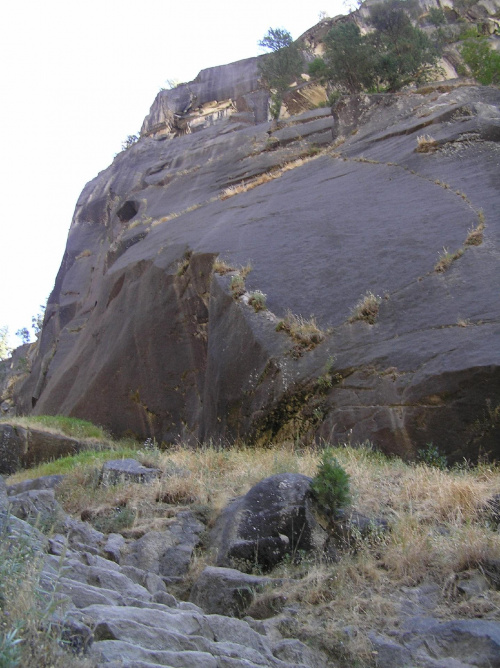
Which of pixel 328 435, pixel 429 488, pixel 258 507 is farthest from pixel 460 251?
pixel 258 507

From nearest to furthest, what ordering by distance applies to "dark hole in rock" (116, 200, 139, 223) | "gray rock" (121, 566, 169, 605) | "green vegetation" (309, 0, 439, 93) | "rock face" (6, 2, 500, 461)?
"gray rock" (121, 566, 169, 605) → "rock face" (6, 2, 500, 461) → "green vegetation" (309, 0, 439, 93) → "dark hole in rock" (116, 200, 139, 223)

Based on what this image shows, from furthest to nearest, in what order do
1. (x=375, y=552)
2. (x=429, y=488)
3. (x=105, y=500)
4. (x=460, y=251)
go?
1. (x=460, y=251)
2. (x=105, y=500)
3. (x=429, y=488)
4. (x=375, y=552)

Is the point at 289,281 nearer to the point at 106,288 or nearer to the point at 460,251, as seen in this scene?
the point at 460,251

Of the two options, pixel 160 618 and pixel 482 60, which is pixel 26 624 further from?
pixel 482 60

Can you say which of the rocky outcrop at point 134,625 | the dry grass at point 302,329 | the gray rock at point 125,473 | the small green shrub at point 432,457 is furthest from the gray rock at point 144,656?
the dry grass at point 302,329

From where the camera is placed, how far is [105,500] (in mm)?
7559

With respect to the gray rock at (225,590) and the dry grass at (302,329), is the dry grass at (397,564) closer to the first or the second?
the gray rock at (225,590)

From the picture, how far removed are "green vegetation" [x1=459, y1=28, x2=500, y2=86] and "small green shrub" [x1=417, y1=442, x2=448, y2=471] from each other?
17.8m

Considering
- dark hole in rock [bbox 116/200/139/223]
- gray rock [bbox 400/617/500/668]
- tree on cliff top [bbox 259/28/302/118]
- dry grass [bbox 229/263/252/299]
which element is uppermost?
tree on cliff top [bbox 259/28/302/118]

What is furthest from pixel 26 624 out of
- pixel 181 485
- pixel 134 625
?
pixel 181 485

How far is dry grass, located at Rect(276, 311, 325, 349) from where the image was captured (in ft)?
33.1

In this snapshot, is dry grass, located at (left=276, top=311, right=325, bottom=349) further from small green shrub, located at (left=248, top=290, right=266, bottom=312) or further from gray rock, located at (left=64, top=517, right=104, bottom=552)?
gray rock, located at (left=64, top=517, right=104, bottom=552)

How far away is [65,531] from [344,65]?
2264cm

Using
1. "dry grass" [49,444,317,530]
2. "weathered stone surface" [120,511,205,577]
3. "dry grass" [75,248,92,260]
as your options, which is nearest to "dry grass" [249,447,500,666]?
"weathered stone surface" [120,511,205,577]
